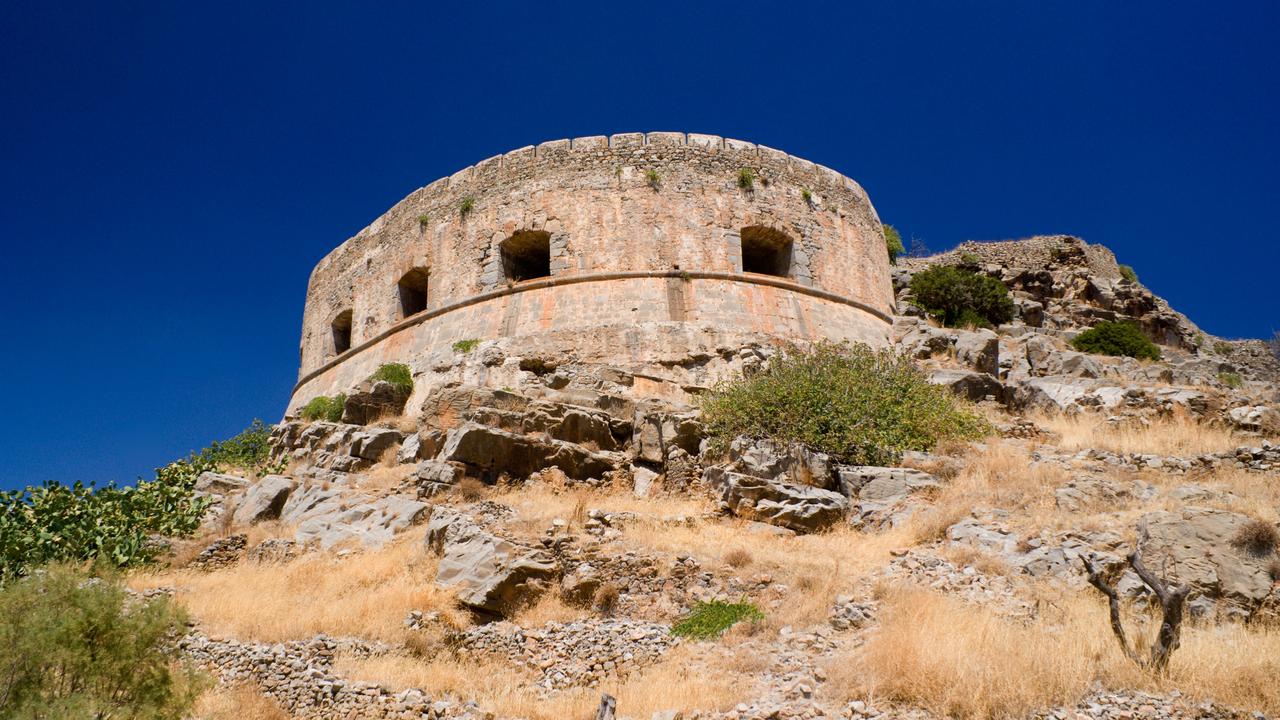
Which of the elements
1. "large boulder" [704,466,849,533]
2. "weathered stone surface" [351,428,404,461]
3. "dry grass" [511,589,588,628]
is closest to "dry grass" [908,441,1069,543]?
"large boulder" [704,466,849,533]

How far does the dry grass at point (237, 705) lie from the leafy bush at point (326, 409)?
8422 millimetres

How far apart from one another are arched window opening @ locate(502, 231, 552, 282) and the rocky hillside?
9.56 ft

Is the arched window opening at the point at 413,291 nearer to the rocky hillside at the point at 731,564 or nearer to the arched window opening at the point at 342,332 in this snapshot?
the arched window opening at the point at 342,332

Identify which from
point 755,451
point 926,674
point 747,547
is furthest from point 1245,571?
point 755,451

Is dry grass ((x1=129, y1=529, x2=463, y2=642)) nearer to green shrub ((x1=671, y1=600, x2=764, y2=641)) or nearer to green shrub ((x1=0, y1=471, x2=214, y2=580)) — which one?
green shrub ((x1=0, y1=471, x2=214, y2=580))

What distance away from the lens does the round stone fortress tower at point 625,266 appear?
13695 millimetres

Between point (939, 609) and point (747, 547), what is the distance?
202cm

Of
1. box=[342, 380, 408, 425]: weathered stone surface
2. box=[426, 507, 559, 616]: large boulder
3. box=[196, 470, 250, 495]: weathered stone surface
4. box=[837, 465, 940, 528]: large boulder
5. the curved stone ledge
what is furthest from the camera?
the curved stone ledge

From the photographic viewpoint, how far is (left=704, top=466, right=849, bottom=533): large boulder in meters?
8.98

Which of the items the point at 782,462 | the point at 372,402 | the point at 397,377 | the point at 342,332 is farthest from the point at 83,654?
the point at 342,332

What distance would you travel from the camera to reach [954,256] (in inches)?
814

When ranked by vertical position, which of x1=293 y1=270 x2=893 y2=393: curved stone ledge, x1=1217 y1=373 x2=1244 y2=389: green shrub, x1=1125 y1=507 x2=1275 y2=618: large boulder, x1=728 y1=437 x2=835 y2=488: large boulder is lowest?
x1=1125 y1=507 x2=1275 y2=618: large boulder

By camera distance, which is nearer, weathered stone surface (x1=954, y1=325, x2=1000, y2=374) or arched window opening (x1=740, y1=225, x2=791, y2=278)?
weathered stone surface (x1=954, y1=325, x2=1000, y2=374)

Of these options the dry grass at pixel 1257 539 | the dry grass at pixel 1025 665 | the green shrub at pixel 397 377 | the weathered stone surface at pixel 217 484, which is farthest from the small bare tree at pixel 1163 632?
the green shrub at pixel 397 377
